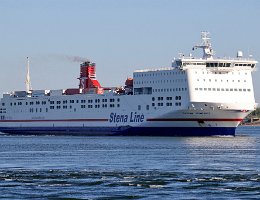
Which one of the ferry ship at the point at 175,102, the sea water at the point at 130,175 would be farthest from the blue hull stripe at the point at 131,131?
the sea water at the point at 130,175

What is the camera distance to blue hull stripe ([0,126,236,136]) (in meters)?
101

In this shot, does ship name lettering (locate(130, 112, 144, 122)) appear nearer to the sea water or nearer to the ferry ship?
the ferry ship

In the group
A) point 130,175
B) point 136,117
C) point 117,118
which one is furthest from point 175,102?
point 130,175

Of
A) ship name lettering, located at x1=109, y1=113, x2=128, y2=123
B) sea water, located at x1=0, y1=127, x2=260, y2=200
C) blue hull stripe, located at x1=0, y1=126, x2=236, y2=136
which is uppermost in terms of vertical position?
ship name lettering, located at x1=109, y1=113, x2=128, y2=123

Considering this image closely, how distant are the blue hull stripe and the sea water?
31601mm

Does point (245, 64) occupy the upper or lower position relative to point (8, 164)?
upper

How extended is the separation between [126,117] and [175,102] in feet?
28.7

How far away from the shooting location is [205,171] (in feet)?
161

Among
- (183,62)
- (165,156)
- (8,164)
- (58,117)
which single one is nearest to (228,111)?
(183,62)

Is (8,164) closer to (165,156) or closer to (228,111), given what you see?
(165,156)

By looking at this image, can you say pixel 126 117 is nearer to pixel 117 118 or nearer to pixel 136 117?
pixel 117 118

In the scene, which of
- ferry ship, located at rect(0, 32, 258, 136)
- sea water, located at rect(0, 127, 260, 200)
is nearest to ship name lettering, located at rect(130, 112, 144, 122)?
ferry ship, located at rect(0, 32, 258, 136)

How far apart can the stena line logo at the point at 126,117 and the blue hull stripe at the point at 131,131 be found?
1.02 metres

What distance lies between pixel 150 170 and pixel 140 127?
180ft
